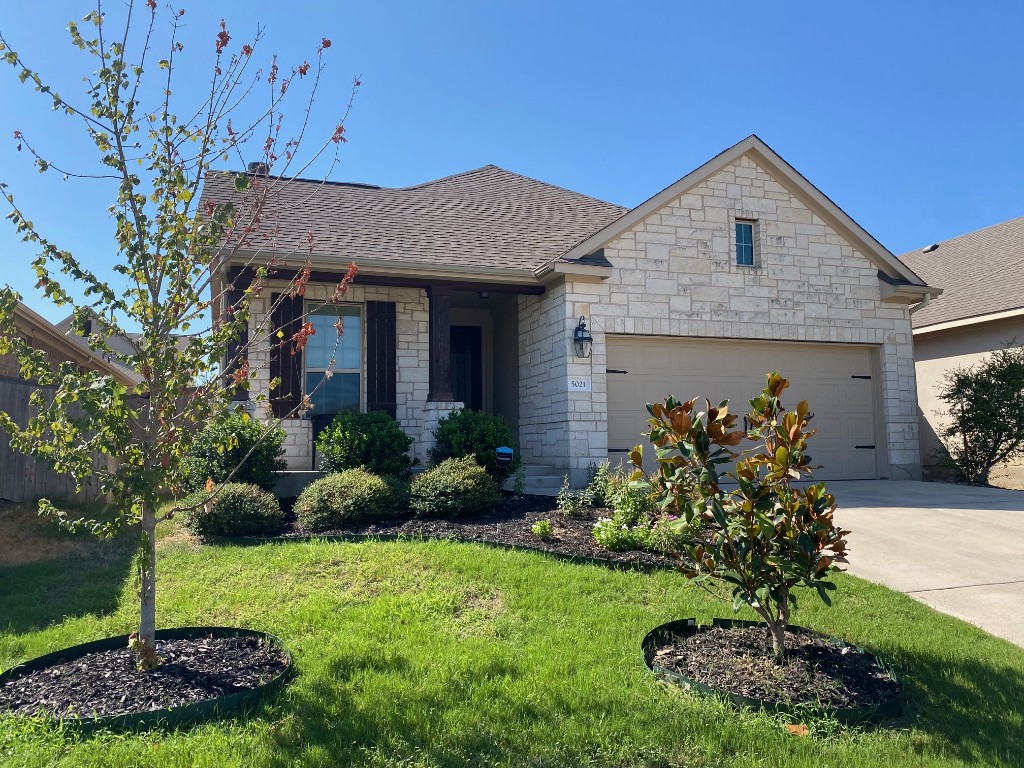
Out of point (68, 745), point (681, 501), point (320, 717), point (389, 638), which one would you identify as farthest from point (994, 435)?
point (68, 745)

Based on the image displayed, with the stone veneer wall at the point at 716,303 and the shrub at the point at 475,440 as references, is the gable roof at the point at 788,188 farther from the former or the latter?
the shrub at the point at 475,440

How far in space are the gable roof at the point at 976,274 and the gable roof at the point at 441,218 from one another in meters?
7.01

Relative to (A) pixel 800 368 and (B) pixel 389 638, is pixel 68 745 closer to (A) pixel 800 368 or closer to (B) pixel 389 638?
(B) pixel 389 638

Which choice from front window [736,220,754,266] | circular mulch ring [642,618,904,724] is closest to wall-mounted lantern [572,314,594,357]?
front window [736,220,754,266]

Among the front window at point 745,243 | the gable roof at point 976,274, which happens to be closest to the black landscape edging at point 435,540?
the front window at point 745,243

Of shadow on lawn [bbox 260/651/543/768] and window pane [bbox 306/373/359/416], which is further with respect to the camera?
window pane [bbox 306/373/359/416]

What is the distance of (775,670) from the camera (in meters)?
3.97

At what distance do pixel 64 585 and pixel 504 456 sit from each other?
196 inches

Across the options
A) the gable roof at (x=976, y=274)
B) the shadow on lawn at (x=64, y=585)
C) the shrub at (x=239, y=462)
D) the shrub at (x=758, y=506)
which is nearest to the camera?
the shrub at (x=758, y=506)

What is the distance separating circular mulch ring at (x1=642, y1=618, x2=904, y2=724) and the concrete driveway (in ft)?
4.79

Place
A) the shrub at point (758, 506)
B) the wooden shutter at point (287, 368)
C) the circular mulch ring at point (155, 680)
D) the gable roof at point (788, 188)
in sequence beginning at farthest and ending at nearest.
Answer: the gable roof at point (788, 188) < the wooden shutter at point (287, 368) < the shrub at point (758, 506) < the circular mulch ring at point (155, 680)

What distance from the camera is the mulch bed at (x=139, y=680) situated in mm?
3695

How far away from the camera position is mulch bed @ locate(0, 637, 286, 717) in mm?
3695

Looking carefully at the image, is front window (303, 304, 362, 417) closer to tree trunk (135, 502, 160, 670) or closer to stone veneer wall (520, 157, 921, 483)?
stone veneer wall (520, 157, 921, 483)
